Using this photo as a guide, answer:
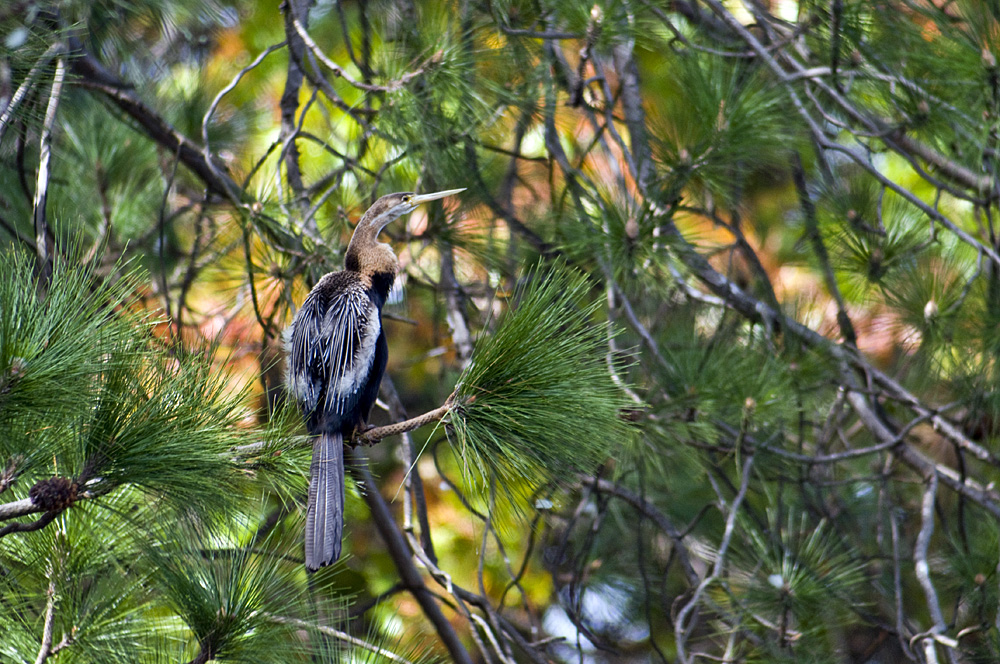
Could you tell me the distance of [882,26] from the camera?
232 centimetres

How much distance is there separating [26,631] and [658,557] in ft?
8.55

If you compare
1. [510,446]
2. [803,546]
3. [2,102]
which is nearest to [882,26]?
[803,546]

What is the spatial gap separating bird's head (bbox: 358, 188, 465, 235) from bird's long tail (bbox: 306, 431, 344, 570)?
2.29ft

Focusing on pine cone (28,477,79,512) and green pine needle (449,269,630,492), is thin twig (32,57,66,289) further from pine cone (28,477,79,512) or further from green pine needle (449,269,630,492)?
green pine needle (449,269,630,492)

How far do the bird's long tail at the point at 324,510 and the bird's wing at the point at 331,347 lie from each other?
205mm

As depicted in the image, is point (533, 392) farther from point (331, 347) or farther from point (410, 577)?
point (410, 577)

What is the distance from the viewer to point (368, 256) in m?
2.12

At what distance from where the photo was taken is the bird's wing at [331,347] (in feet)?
6.15

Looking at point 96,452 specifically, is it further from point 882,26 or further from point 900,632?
point 882,26

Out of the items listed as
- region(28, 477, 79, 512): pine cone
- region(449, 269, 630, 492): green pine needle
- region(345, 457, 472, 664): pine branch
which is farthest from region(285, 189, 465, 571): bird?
region(28, 477, 79, 512): pine cone

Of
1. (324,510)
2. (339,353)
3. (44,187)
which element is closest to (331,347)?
(339,353)

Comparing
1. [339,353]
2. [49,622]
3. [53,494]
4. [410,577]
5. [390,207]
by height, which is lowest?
[49,622]

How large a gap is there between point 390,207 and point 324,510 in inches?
36.5

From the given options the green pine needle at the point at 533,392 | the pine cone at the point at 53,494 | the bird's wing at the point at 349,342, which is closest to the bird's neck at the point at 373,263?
the bird's wing at the point at 349,342
